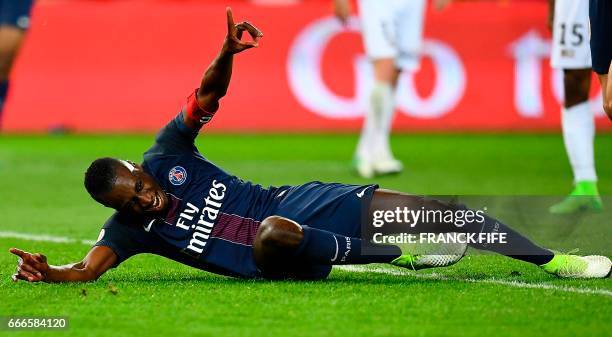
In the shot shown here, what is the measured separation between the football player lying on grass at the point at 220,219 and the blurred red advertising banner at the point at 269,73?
9.57 meters

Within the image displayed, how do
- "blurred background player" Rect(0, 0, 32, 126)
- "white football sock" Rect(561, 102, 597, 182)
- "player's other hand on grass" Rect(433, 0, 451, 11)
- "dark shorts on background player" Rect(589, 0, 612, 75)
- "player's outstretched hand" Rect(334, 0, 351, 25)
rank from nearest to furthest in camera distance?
"dark shorts on background player" Rect(589, 0, 612, 75) → "blurred background player" Rect(0, 0, 32, 126) → "white football sock" Rect(561, 102, 597, 182) → "player's outstretched hand" Rect(334, 0, 351, 25) → "player's other hand on grass" Rect(433, 0, 451, 11)

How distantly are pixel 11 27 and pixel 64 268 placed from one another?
8.76 feet

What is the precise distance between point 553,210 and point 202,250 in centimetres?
337

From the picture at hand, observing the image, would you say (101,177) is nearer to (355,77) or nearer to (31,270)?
(31,270)

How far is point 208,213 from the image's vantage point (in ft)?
19.0

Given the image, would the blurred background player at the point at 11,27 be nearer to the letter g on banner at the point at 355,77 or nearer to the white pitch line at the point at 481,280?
the white pitch line at the point at 481,280

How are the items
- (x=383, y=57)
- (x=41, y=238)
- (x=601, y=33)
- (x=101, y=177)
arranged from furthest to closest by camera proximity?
(x=383, y=57) → (x=41, y=238) → (x=601, y=33) → (x=101, y=177)

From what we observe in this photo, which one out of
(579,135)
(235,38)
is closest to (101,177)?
(235,38)

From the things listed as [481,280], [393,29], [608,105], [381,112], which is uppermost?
[608,105]

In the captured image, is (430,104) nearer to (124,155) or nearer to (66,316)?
(124,155)

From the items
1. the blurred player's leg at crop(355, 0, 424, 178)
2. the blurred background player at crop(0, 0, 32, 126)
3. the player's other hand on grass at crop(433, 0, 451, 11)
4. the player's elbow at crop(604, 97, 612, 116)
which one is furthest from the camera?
the player's other hand on grass at crop(433, 0, 451, 11)

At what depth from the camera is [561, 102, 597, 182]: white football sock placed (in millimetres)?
8594
